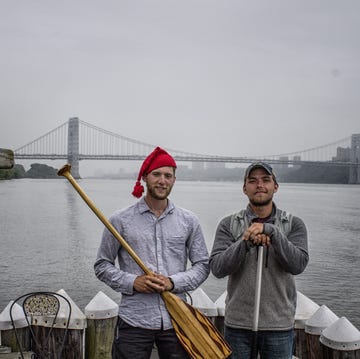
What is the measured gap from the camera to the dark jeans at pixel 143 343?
7.55 feet

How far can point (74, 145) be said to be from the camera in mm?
67000

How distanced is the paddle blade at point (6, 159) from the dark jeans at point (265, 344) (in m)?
1.36

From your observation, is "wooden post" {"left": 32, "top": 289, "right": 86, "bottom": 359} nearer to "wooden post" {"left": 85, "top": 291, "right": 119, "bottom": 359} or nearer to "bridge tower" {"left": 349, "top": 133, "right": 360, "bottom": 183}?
"wooden post" {"left": 85, "top": 291, "right": 119, "bottom": 359}

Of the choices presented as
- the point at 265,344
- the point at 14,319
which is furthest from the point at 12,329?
the point at 265,344

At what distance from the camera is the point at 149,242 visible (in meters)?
2.40

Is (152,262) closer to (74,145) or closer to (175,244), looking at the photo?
(175,244)

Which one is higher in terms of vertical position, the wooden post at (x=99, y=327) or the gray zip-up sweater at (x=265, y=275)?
the gray zip-up sweater at (x=265, y=275)

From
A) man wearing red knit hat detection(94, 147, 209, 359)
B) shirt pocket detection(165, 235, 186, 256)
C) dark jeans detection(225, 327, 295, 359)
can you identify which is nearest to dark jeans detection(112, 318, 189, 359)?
man wearing red knit hat detection(94, 147, 209, 359)

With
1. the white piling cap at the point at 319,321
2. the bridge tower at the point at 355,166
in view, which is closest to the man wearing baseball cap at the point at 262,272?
the white piling cap at the point at 319,321

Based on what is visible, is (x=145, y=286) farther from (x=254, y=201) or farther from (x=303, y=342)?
(x=303, y=342)

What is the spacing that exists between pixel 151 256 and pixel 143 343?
1.26ft

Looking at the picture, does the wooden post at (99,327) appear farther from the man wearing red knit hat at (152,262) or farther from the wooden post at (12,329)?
the man wearing red knit hat at (152,262)

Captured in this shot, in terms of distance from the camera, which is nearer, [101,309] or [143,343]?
[143,343]

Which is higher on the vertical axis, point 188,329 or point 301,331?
point 188,329
